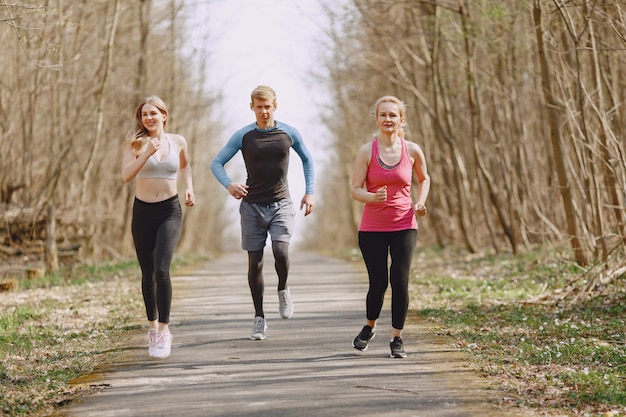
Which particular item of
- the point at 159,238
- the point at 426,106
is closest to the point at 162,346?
the point at 159,238

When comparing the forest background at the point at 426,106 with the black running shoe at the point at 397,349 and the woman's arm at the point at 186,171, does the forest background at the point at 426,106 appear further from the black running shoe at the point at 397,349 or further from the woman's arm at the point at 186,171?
the black running shoe at the point at 397,349

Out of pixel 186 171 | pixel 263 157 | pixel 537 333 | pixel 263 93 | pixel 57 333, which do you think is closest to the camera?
pixel 186 171

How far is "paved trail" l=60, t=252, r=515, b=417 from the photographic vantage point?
586 cm

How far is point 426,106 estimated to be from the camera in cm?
2153

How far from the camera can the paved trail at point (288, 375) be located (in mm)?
5863

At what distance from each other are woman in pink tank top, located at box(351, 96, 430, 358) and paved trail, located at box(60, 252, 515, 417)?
0.53 m

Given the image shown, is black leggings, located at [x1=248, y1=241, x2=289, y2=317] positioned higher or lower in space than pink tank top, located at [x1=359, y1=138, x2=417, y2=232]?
lower

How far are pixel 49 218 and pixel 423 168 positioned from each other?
12495 millimetres

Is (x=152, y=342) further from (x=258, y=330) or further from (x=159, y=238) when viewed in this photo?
(x=258, y=330)

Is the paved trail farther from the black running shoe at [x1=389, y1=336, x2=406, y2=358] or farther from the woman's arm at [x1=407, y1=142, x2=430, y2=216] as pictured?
the woman's arm at [x1=407, y1=142, x2=430, y2=216]

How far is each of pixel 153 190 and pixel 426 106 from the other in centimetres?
1459

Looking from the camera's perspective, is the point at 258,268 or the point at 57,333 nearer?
the point at 258,268

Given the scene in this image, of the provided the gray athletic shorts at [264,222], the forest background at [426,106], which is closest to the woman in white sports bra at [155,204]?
the gray athletic shorts at [264,222]

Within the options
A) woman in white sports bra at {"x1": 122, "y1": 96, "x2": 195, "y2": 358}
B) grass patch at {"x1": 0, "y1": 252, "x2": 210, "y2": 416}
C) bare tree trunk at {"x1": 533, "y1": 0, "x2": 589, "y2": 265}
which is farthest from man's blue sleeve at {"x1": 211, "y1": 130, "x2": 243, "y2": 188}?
bare tree trunk at {"x1": 533, "y1": 0, "x2": 589, "y2": 265}
